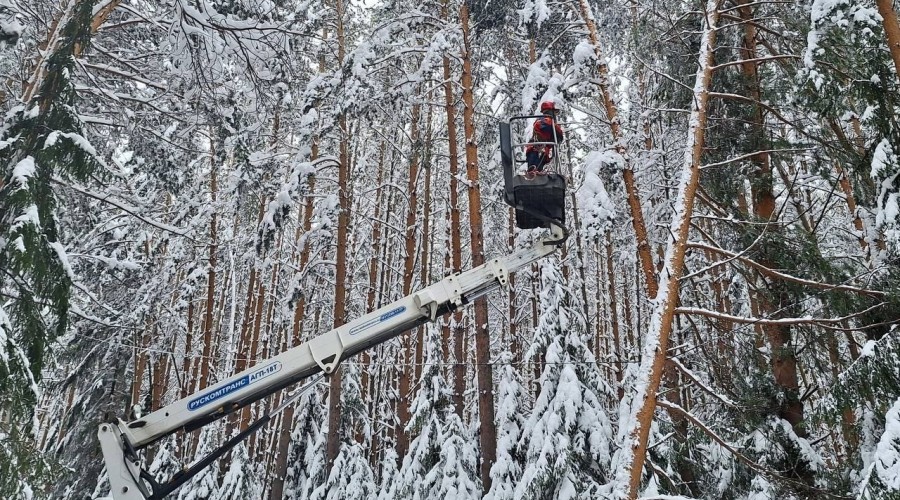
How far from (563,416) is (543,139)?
A: 4.28m

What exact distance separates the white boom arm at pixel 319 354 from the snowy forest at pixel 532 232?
89 centimetres

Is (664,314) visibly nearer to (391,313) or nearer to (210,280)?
(391,313)

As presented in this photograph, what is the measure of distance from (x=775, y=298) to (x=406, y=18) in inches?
317

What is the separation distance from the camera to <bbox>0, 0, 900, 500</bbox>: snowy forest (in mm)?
5645

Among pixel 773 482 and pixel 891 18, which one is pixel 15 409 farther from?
pixel 891 18

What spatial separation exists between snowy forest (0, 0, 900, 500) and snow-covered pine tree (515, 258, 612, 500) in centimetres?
4

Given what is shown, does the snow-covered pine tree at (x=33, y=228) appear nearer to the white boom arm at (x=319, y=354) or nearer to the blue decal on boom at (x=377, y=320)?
the white boom arm at (x=319, y=354)

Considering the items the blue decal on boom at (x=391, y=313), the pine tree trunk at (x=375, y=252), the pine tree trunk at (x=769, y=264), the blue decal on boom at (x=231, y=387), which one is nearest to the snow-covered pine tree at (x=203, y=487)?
the pine tree trunk at (x=375, y=252)

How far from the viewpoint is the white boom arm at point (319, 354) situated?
→ 675 centimetres

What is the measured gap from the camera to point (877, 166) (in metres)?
5.39

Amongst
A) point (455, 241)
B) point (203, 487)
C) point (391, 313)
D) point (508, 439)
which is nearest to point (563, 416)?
point (508, 439)

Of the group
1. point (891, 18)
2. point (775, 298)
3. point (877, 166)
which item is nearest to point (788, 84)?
point (891, 18)

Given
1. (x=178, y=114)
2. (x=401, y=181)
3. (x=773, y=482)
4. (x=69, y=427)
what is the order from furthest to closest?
(x=401, y=181) → (x=69, y=427) → (x=178, y=114) → (x=773, y=482)

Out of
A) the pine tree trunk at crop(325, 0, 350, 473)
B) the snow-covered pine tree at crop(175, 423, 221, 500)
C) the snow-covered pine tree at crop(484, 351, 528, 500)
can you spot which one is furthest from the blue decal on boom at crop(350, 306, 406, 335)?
the snow-covered pine tree at crop(175, 423, 221, 500)
